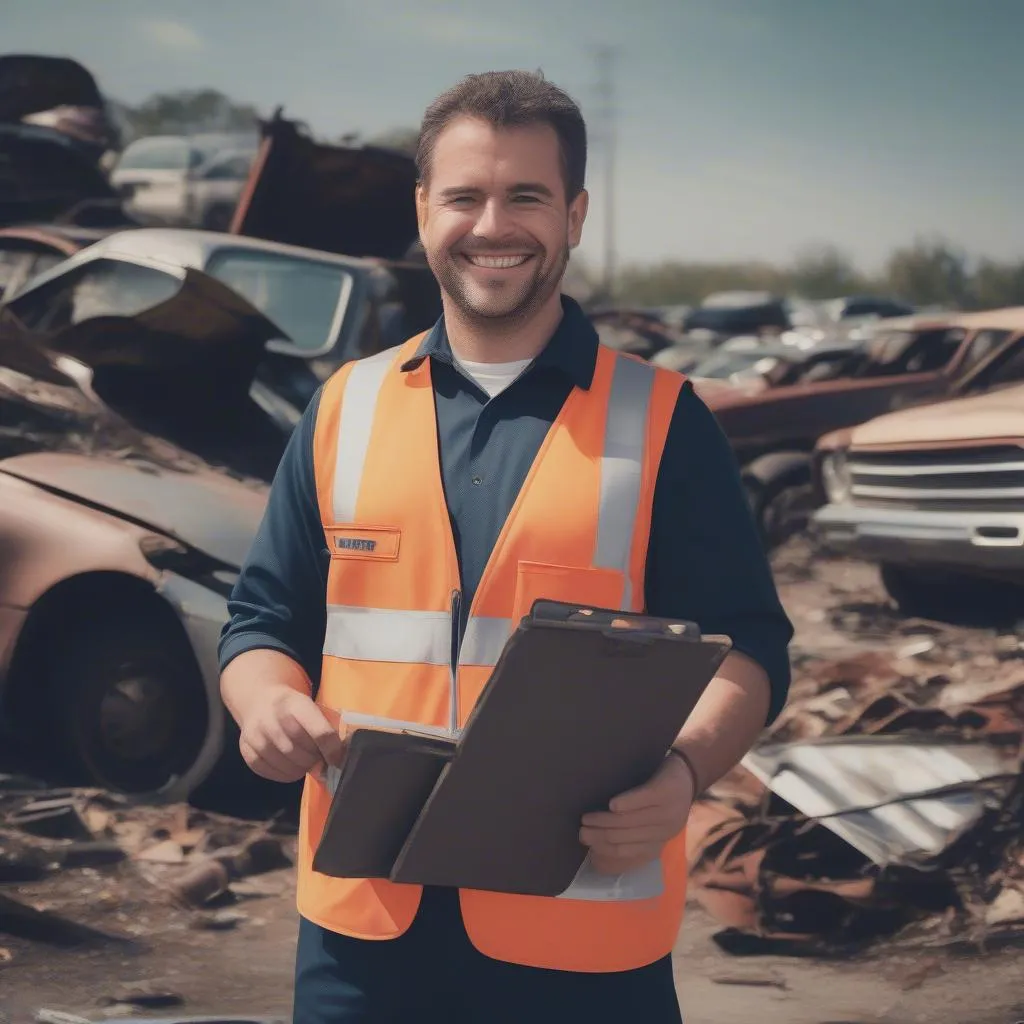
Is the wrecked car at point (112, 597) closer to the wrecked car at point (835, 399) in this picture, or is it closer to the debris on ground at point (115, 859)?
the debris on ground at point (115, 859)

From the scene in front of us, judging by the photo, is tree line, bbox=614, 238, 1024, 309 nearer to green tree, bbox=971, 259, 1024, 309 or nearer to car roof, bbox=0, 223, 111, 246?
green tree, bbox=971, 259, 1024, 309

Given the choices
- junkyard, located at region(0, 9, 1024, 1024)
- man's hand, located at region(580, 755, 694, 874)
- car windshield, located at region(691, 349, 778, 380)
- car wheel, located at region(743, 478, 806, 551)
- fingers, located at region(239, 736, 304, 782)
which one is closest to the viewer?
man's hand, located at region(580, 755, 694, 874)

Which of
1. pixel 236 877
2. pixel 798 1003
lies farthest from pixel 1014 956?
pixel 236 877

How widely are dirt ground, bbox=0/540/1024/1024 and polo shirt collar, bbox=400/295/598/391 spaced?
2.14 metres

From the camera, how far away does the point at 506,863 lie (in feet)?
5.73

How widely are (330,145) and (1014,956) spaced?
14.0 feet

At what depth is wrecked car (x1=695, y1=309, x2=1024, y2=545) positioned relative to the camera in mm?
8789

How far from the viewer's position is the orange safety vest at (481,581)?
1.83 meters

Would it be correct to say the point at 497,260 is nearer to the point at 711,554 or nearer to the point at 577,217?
the point at 577,217

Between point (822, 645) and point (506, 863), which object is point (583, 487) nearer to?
point (506, 863)

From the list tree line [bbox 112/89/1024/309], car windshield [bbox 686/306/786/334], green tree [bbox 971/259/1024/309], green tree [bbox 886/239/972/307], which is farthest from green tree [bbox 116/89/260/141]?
green tree [bbox 886/239/972/307]

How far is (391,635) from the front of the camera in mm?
1890

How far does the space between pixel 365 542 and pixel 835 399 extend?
7.65m

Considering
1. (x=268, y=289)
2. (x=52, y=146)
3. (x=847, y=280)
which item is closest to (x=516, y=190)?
(x=268, y=289)
